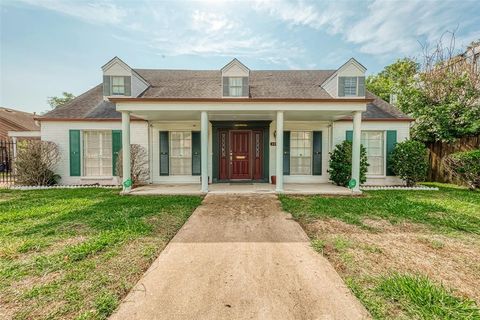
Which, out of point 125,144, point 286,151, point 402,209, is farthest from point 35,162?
point 402,209

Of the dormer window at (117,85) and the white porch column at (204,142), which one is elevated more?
the dormer window at (117,85)

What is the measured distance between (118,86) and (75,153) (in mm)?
3293

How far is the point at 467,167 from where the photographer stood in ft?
26.3

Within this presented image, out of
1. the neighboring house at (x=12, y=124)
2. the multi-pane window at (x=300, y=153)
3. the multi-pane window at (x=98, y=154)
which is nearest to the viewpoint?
the multi-pane window at (x=98, y=154)

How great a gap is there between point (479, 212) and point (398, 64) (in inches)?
788

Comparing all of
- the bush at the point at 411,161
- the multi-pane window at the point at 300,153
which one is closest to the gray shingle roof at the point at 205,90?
the bush at the point at 411,161

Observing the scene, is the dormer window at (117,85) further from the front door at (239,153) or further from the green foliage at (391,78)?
the green foliage at (391,78)

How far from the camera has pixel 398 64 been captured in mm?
19922

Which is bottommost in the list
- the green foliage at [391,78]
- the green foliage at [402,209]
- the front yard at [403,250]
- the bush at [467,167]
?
the front yard at [403,250]

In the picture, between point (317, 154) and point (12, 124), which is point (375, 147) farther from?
point (12, 124)

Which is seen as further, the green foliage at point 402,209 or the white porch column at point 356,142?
the white porch column at point 356,142

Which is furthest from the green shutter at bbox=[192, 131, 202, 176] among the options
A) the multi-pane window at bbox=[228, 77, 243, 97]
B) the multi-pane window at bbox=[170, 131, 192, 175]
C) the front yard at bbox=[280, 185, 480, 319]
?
the front yard at bbox=[280, 185, 480, 319]

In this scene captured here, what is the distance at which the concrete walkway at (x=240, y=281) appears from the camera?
6.38 feet

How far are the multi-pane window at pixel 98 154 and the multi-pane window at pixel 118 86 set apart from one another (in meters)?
1.82
